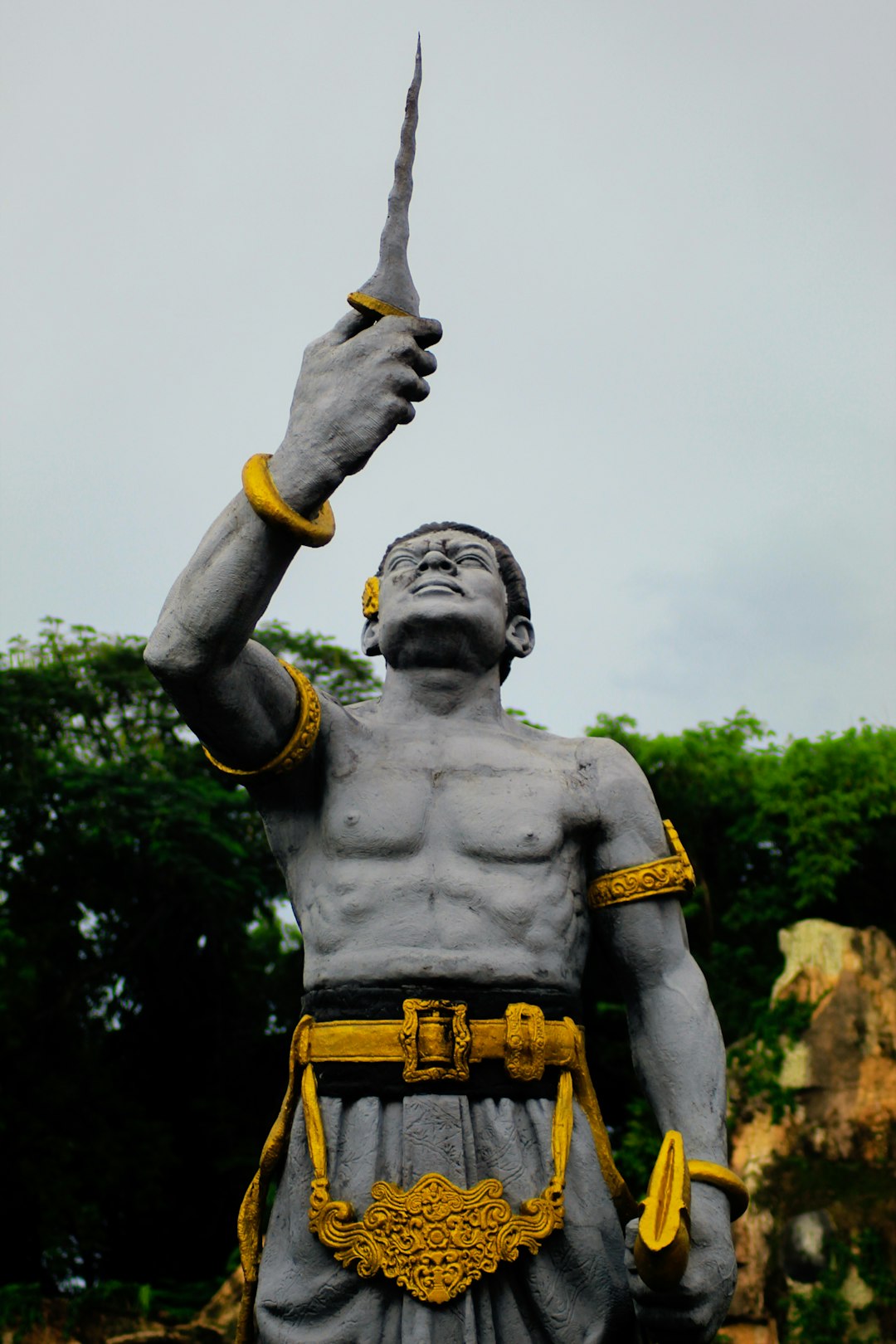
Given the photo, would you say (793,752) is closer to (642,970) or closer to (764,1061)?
(764,1061)

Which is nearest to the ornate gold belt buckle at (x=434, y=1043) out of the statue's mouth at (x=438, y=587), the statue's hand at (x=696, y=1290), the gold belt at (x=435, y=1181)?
the gold belt at (x=435, y=1181)

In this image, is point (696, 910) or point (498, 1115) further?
point (696, 910)

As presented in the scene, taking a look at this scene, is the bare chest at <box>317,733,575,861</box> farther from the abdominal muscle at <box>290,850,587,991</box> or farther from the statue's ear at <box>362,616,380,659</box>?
the statue's ear at <box>362,616,380,659</box>

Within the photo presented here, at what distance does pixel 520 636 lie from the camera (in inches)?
180

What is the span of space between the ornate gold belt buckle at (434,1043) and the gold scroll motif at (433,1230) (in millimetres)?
234

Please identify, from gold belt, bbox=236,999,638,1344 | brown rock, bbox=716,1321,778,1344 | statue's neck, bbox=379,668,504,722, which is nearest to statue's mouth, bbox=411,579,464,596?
statue's neck, bbox=379,668,504,722

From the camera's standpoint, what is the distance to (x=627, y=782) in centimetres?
413

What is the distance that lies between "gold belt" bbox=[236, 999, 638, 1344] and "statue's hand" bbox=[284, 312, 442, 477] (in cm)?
138

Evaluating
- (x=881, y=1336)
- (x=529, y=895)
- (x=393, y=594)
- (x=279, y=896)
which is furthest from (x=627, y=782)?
(x=279, y=896)

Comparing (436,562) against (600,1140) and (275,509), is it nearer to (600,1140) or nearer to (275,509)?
(275,509)

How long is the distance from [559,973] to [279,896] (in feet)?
47.4

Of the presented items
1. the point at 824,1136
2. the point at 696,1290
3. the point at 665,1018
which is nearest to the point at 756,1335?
the point at 824,1136

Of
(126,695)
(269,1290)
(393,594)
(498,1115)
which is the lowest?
(269,1290)

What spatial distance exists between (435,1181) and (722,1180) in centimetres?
71
